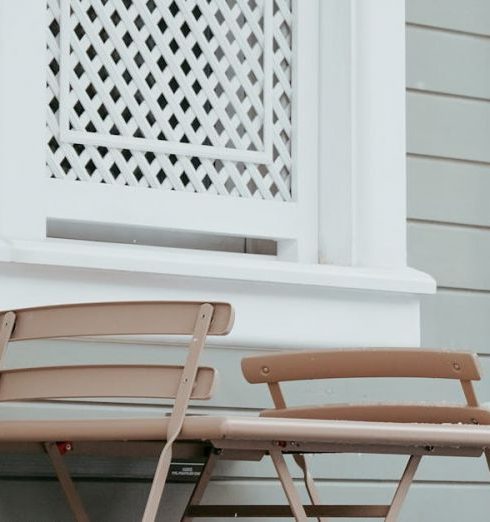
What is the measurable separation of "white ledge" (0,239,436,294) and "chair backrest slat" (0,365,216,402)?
61cm

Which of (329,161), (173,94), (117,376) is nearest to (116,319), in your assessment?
(117,376)

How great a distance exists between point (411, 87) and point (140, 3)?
0.82 metres

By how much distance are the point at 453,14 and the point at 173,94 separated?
0.91m

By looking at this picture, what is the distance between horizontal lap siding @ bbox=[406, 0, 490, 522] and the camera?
3906mm

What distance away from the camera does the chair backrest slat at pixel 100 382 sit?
2.53 metres

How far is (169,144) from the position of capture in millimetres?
3682

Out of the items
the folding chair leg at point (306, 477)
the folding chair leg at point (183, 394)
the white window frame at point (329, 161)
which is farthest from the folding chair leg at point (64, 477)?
the white window frame at point (329, 161)

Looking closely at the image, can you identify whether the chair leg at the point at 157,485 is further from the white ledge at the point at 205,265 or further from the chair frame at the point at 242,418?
the white ledge at the point at 205,265

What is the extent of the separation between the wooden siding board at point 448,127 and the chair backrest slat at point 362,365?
1.16 m

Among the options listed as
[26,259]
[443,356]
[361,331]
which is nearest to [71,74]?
[26,259]

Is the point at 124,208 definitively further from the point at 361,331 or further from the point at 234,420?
the point at 234,420

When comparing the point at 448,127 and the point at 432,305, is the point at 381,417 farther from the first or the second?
the point at 448,127

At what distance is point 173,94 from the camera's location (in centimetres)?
374

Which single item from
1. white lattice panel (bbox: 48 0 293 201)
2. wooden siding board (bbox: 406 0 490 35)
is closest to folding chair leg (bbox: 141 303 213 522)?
white lattice panel (bbox: 48 0 293 201)
